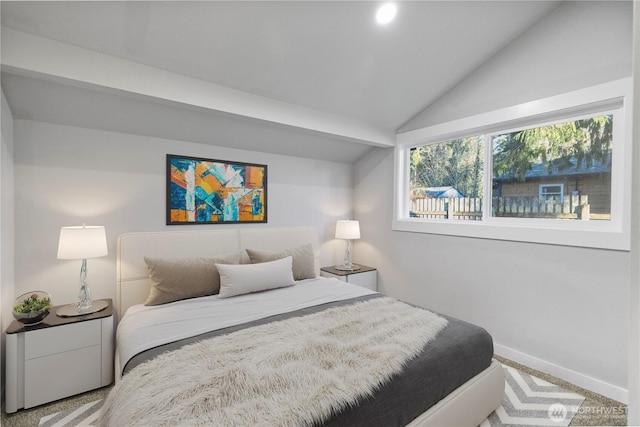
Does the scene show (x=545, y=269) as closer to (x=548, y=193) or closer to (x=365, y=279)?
(x=548, y=193)

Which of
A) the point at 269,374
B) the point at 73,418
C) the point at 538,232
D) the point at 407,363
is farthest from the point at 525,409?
the point at 73,418

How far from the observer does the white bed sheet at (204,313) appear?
72.6 inches

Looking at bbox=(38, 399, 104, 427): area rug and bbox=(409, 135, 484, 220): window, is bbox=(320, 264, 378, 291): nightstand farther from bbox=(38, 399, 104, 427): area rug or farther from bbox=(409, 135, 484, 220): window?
bbox=(38, 399, 104, 427): area rug

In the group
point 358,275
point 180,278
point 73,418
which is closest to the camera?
point 73,418

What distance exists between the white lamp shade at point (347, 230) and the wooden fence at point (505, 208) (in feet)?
2.32

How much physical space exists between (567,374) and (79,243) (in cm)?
378

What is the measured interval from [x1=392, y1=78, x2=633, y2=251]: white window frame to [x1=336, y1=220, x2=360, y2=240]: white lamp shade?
65 centimetres

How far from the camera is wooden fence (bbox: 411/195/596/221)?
2.47 metres

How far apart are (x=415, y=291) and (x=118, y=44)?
345cm

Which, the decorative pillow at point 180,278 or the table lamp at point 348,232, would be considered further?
the table lamp at point 348,232

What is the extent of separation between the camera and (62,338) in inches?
81.4

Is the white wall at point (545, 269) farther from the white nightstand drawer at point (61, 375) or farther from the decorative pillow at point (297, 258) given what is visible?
the white nightstand drawer at point (61, 375)

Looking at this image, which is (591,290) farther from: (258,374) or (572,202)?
(258,374)

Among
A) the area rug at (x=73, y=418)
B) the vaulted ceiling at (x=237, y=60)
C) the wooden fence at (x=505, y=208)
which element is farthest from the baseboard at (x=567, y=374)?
the area rug at (x=73, y=418)
